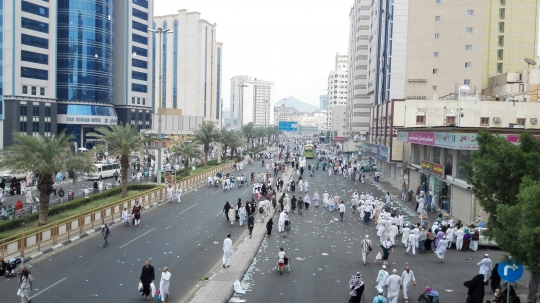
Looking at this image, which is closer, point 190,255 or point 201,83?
point 190,255

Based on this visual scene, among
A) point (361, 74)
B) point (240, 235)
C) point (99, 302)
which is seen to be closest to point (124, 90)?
point (361, 74)

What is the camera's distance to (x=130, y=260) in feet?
57.3

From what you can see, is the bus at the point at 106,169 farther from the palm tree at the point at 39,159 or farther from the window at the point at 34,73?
the window at the point at 34,73

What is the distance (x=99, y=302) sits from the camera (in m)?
12.8

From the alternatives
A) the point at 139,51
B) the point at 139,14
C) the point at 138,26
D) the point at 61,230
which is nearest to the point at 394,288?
the point at 61,230

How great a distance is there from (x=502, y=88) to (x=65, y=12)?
6337cm

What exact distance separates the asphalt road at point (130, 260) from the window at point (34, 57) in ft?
171

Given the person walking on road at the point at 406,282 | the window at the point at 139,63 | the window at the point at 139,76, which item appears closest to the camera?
the person walking on road at the point at 406,282

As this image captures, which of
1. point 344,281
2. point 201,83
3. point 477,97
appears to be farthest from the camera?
point 201,83

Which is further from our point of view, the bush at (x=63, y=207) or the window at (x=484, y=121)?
the window at (x=484, y=121)

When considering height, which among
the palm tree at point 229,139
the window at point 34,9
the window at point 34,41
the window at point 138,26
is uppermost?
the window at point 138,26

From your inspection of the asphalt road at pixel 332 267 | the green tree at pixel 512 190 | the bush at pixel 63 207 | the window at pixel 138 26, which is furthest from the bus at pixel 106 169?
the window at pixel 138 26

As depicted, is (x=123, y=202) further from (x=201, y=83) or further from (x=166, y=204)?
(x=201, y=83)

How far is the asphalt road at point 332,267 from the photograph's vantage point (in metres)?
14.0
